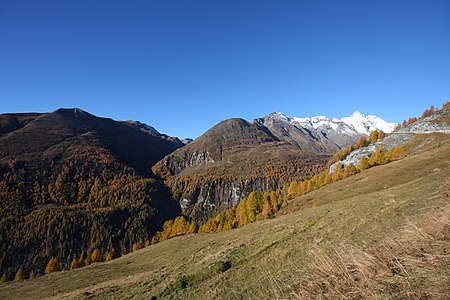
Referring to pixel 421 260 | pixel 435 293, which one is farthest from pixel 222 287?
pixel 435 293

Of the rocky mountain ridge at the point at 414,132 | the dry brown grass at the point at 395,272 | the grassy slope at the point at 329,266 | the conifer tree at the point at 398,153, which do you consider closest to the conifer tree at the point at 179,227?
the grassy slope at the point at 329,266

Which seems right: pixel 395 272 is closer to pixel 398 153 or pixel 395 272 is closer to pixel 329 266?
pixel 329 266

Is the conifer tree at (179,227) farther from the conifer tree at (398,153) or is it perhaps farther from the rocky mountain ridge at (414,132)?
the conifer tree at (398,153)

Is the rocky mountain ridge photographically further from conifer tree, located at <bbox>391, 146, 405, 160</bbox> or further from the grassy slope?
the grassy slope

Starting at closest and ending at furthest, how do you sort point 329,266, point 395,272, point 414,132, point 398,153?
point 395,272 → point 329,266 → point 398,153 → point 414,132

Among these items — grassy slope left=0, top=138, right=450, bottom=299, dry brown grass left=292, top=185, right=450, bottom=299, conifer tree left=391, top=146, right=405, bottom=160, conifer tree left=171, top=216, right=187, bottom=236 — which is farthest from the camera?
conifer tree left=171, top=216, right=187, bottom=236

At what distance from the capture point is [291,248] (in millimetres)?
21812

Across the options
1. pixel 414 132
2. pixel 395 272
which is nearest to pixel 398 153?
pixel 414 132

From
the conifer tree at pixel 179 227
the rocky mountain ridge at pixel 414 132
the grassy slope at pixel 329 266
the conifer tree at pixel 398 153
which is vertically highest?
the rocky mountain ridge at pixel 414 132

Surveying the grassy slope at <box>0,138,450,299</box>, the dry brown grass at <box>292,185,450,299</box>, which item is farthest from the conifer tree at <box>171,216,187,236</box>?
the dry brown grass at <box>292,185,450,299</box>

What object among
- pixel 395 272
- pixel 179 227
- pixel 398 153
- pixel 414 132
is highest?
pixel 414 132

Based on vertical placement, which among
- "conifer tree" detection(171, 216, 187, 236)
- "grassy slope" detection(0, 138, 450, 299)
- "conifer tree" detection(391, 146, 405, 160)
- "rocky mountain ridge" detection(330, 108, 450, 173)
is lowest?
"conifer tree" detection(171, 216, 187, 236)

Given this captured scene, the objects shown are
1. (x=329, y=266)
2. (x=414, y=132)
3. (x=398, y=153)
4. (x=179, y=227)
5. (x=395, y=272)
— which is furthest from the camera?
(x=179, y=227)

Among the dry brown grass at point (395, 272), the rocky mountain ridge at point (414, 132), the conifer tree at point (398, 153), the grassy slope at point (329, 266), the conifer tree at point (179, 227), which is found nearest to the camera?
the dry brown grass at point (395, 272)
